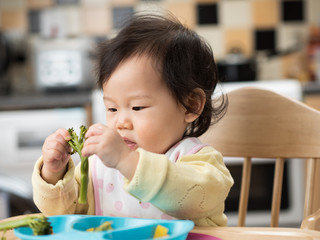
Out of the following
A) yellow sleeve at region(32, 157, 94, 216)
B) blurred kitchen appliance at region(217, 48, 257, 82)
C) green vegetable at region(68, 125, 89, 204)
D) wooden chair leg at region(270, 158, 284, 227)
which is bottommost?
wooden chair leg at region(270, 158, 284, 227)

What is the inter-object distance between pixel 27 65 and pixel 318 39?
1622 mm

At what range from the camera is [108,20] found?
126 inches

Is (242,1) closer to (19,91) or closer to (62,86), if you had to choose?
(62,86)

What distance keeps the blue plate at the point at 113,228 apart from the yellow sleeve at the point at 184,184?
5 centimetres

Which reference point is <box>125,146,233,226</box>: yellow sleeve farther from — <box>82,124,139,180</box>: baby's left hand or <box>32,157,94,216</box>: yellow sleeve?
<box>32,157,94,216</box>: yellow sleeve

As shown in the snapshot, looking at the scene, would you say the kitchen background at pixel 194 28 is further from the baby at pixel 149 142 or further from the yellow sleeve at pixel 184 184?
the yellow sleeve at pixel 184 184

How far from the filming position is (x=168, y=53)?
39.0 inches

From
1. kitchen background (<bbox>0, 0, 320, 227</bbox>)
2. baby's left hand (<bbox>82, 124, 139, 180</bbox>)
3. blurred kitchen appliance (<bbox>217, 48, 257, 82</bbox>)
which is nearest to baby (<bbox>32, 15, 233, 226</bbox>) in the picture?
baby's left hand (<bbox>82, 124, 139, 180</bbox>)

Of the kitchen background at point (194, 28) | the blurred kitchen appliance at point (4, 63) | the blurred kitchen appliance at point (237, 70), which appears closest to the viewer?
the blurred kitchen appliance at point (237, 70)

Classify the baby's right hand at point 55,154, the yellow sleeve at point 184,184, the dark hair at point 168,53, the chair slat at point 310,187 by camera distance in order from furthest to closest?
the chair slat at point 310,187, the dark hair at point 168,53, the baby's right hand at point 55,154, the yellow sleeve at point 184,184

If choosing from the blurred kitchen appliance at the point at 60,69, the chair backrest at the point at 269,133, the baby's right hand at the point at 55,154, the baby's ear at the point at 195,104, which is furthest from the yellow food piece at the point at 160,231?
the blurred kitchen appliance at the point at 60,69

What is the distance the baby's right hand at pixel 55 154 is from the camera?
875mm

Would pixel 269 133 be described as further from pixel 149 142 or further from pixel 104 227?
pixel 104 227

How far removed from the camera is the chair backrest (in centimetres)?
119
